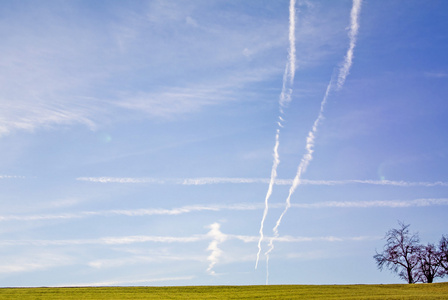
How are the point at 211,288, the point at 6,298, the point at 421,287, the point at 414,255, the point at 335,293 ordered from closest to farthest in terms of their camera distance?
1. the point at 6,298
2. the point at 335,293
3. the point at 211,288
4. the point at 421,287
5. the point at 414,255

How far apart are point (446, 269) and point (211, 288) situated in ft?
133

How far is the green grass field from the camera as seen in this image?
4060 centimetres

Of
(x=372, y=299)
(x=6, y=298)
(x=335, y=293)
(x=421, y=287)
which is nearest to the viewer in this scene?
(x=372, y=299)

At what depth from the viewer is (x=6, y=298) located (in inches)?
1609

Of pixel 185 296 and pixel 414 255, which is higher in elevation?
pixel 414 255

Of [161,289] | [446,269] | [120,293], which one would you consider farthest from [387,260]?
[120,293]

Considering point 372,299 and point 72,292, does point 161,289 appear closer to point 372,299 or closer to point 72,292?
point 72,292

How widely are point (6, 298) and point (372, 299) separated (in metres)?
31.2

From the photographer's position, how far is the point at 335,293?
4359cm

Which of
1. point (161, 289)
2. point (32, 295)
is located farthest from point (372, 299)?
point (32, 295)

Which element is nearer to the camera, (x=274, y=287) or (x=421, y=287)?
(x=274, y=287)

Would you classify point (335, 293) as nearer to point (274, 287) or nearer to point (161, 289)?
point (274, 287)

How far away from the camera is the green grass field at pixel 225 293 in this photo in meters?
40.6

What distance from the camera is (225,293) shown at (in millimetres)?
43656
